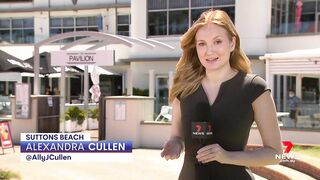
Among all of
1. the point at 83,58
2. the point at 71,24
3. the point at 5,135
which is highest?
the point at 71,24

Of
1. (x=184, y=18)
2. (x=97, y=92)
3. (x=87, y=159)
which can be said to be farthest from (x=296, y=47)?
(x=87, y=159)

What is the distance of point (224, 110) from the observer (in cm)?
215

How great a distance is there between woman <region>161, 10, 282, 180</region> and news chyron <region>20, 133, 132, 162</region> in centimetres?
627

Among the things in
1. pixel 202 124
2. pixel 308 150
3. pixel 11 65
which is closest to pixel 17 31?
pixel 11 65

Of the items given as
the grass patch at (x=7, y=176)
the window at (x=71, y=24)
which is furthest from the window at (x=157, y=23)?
the grass patch at (x=7, y=176)

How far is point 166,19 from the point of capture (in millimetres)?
23594

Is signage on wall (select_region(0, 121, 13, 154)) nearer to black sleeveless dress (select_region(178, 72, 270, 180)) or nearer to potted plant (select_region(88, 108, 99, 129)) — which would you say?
potted plant (select_region(88, 108, 99, 129))

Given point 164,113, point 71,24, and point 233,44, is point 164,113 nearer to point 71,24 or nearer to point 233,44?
point 233,44

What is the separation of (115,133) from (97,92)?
2.98 metres

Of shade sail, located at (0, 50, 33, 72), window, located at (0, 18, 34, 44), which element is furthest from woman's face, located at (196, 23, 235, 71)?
window, located at (0, 18, 34, 44)

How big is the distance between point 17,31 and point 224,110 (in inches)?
1122

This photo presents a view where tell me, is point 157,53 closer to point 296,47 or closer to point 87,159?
point 296,47

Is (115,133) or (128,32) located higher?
(128,32)

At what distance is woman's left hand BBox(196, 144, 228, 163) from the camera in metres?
1.99
